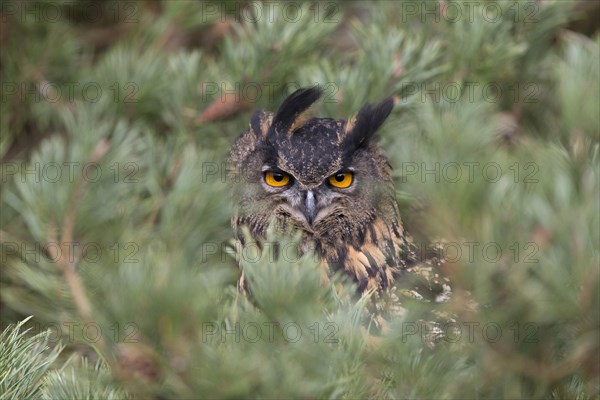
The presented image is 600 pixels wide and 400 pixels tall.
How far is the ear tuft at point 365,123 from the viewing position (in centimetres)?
177

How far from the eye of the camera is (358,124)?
184 cm

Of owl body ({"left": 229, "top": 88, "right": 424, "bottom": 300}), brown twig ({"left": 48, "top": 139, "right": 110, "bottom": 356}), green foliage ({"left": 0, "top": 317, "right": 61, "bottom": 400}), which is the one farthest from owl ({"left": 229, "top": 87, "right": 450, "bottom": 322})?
green foliage ({"left": 0, "top": 317, "right": 61, "bottom": 400})

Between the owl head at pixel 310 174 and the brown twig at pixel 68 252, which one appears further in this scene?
the owl head at pixel 310 174

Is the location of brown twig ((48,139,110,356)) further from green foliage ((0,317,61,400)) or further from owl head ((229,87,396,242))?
owl head ((229,87,396,242))

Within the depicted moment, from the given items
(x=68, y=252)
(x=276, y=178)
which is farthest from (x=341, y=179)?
(x=68, y=252)

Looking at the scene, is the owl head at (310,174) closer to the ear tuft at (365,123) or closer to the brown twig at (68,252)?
the ear tuft at (365,123)

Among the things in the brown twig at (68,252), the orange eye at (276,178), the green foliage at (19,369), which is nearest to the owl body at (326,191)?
the orange eye at (276,178)

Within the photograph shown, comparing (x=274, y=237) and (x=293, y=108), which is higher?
(x=274, y=237)

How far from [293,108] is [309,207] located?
0.23 metres

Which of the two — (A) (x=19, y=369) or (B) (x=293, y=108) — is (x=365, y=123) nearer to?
(B) (x=293, y=108)

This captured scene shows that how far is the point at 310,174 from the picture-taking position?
1927mm

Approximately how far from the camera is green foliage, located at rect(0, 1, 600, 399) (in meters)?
0.78

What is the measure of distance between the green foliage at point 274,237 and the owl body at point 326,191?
7 cm

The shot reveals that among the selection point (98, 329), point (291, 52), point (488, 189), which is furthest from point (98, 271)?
point (291, 52)
